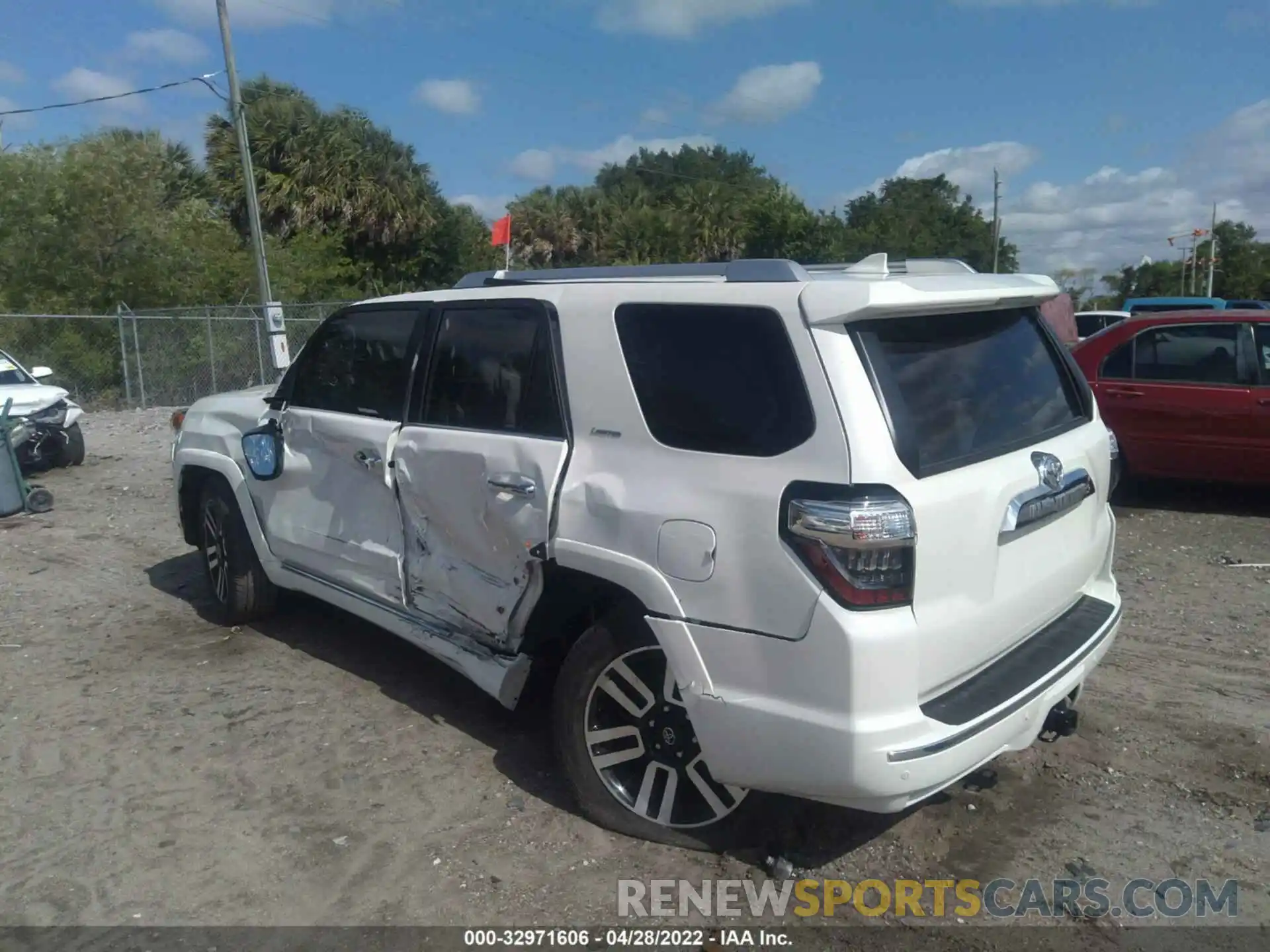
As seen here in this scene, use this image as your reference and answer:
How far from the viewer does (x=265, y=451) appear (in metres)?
5.47

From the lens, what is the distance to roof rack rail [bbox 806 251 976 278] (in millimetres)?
3604

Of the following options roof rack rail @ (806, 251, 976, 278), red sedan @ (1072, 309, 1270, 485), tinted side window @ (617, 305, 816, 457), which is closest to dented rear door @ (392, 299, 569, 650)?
tinted side window @ (617, 305, 816, 457)

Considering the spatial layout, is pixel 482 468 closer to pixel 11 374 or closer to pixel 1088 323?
pixel 11 374

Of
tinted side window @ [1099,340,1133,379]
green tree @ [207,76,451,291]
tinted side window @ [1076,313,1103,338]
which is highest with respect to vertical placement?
green tree @ [207,76,451,291]

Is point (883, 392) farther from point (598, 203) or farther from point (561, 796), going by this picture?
point (598, 203)

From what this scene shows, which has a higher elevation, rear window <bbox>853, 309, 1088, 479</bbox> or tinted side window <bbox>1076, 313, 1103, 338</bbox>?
rear window <bbox>853, 309, 1088, 479</bbox>

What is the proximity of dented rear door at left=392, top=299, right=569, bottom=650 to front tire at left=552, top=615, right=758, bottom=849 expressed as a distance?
0.41 meters

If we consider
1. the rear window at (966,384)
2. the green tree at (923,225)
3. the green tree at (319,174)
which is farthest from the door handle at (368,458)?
the green tree at (923,225)

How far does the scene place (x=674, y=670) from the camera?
3.29 metres

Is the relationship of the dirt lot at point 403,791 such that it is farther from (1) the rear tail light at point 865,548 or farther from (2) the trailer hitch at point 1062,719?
(1) the rear tail light at point 865,548

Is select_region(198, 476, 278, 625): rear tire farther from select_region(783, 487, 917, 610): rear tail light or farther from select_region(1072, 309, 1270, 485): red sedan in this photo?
select_region(1072, 309, 1270, 485): red sedan

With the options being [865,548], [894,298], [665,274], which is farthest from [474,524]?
[894,298]

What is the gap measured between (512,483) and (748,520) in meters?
1.10

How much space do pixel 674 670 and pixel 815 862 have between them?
882 mm
